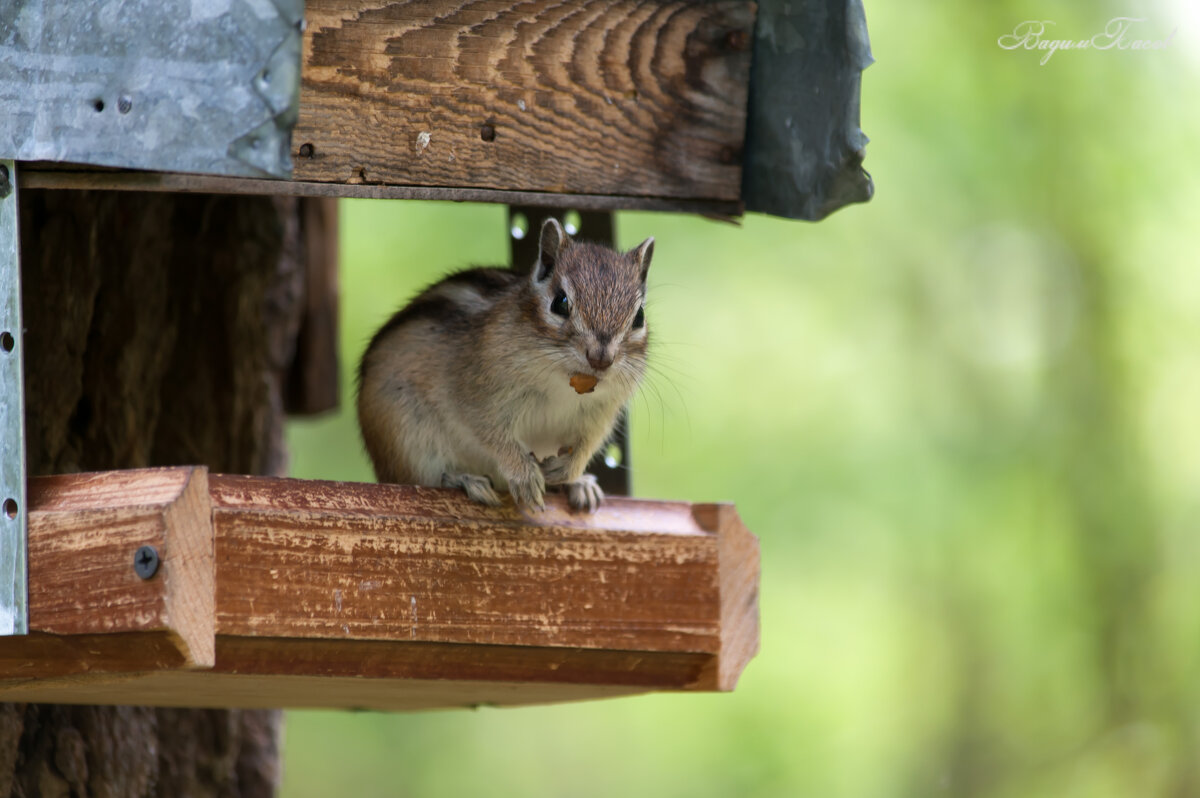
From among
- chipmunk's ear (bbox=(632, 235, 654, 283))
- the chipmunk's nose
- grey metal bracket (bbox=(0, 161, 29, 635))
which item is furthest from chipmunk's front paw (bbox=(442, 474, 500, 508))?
grey metal bracket (bbox=(0, 161, 29, 635))

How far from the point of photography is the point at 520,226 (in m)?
4.88

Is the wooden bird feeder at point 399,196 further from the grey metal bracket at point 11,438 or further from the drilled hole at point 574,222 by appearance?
the drilled hole at point 574,222

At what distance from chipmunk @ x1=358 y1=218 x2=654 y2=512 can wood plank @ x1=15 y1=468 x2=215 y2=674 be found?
99 centimetres

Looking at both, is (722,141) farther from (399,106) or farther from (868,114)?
(868,114)

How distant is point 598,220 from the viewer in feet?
15.8

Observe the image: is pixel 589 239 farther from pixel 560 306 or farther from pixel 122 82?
pixel 122 82

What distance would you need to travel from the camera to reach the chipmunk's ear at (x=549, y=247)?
4012mm

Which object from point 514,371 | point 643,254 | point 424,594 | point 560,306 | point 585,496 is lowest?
point 424,594

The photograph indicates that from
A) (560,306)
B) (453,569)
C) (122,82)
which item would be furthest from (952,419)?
(122,82)

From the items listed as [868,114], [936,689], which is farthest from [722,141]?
[936,689]

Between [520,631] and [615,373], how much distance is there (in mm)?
826

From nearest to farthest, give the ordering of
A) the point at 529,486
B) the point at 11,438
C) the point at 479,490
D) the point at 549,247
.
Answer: the point at 11,438 < the point at 479,490 < the point at 529,486 < the point at 549,247

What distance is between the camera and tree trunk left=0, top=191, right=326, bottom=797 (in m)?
4.34

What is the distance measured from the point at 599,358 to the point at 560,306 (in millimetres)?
254
